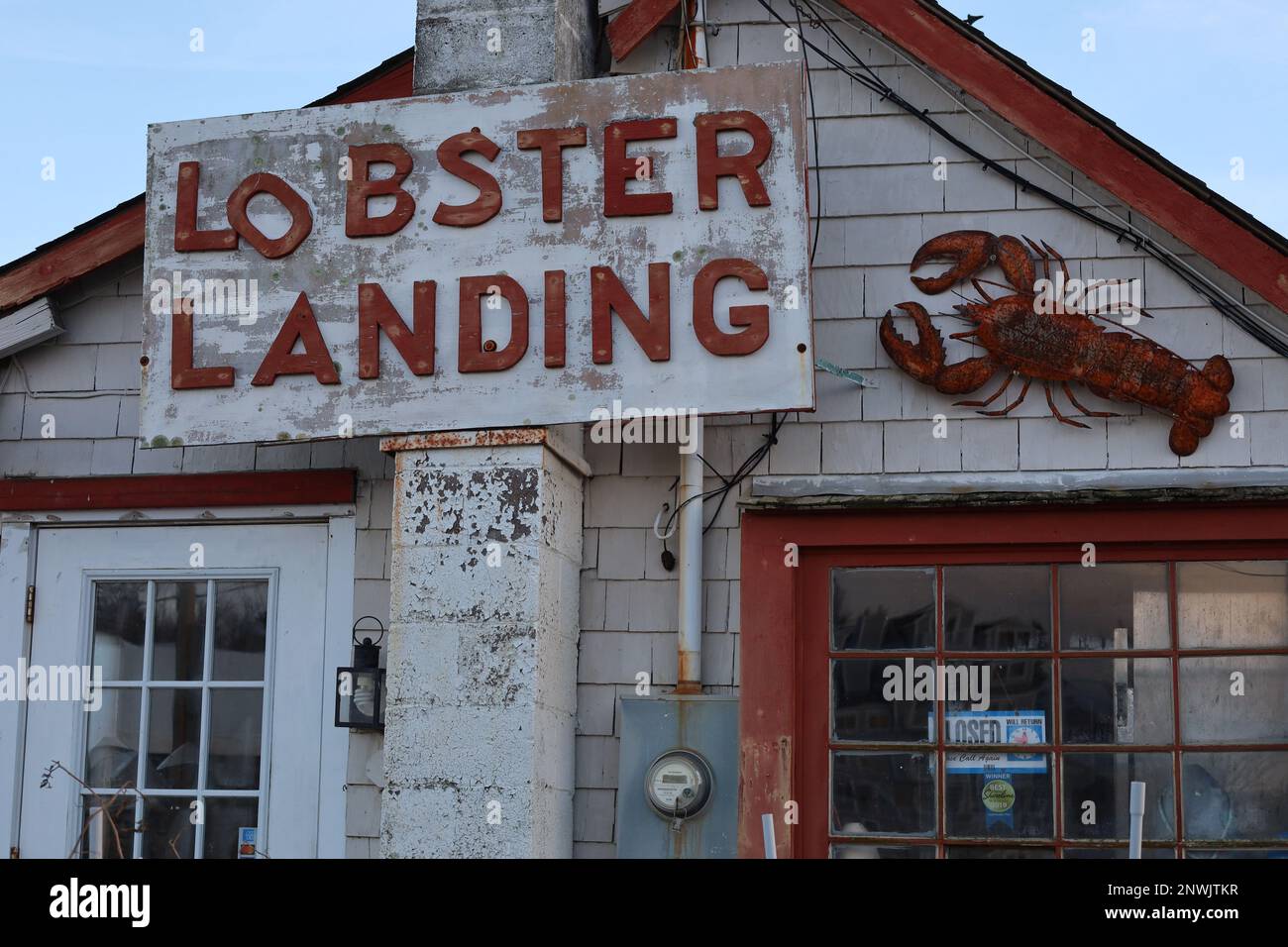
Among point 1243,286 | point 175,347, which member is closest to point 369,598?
point 175,347

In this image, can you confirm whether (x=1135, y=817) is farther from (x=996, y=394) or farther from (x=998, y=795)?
(x=996, y=394)

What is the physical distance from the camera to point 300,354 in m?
5.88

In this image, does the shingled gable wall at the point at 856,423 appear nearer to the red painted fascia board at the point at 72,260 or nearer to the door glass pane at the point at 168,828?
the door glass pane at the point at 168,828

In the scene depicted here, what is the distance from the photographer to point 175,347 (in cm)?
598

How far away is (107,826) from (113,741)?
32cm

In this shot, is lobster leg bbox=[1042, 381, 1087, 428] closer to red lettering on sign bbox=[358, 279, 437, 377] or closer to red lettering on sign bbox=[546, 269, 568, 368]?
red lettering on sign bbox=[546, 269, 568, 368]

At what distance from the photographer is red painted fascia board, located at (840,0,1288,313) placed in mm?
5605

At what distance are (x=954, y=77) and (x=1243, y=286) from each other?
4.12 ft

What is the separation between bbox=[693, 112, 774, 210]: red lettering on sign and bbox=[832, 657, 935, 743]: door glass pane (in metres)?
1.66

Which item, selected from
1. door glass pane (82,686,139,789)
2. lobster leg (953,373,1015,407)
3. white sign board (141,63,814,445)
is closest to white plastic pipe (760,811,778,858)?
white sign board (141,63,814,445)

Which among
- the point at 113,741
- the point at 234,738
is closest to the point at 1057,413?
the point at 234,738

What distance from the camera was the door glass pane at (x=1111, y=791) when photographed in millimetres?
5531

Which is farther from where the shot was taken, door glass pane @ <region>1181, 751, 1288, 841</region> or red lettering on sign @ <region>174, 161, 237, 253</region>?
red lettering on sign @ <region>174, 161, 237, 253</region>

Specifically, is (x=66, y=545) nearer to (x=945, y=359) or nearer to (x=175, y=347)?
(x=175, y=347)
